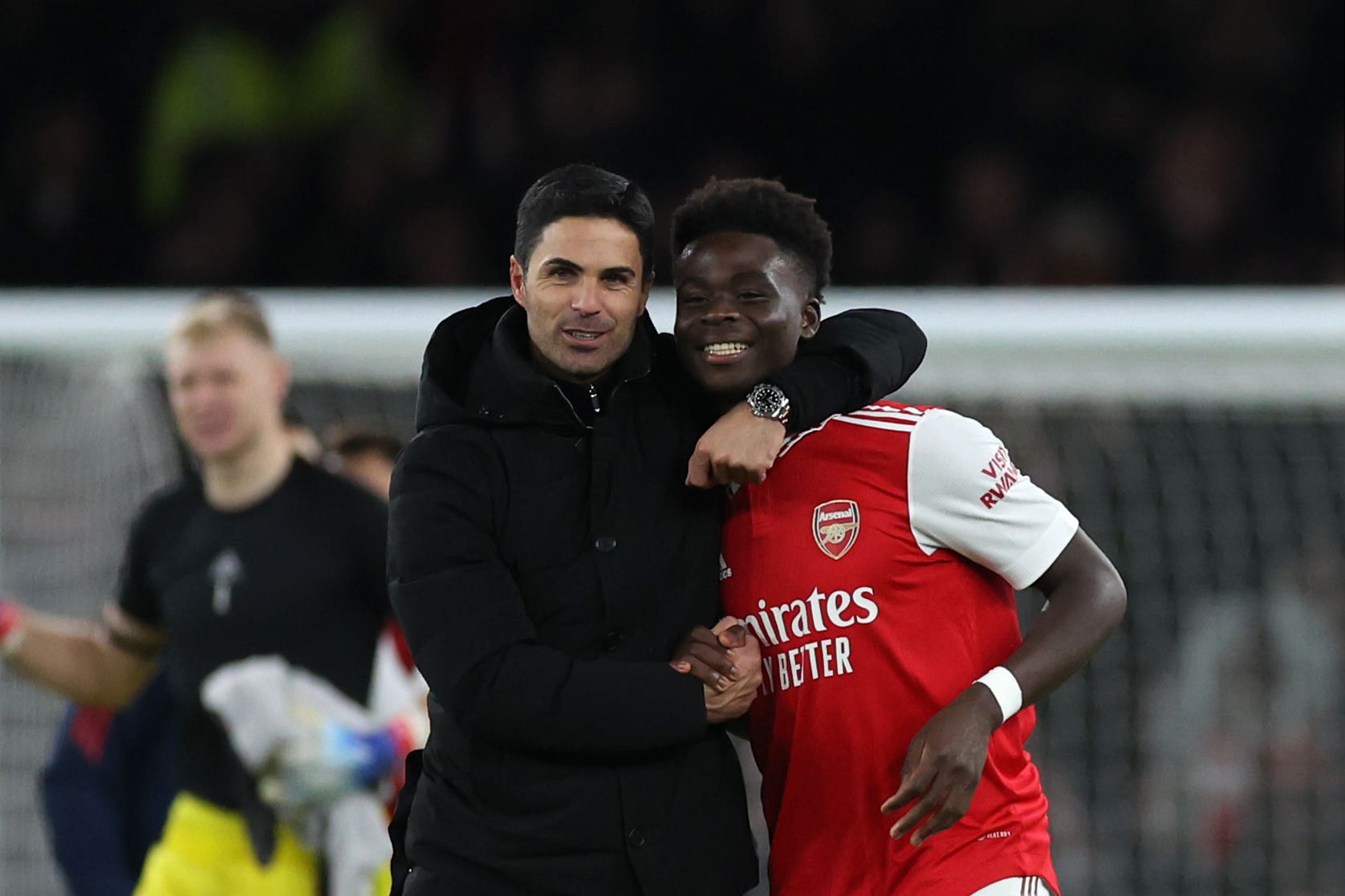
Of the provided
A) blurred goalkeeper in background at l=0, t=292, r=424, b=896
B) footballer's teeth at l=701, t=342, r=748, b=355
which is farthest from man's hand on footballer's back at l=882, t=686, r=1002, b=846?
blurred goalkeeper in background at l=0, t=292, r=424, b=896

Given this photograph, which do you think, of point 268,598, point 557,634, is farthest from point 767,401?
point 268,598

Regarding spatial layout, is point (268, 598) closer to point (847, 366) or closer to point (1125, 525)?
point (847, 366)

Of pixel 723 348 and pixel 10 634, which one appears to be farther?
pixel 10 634

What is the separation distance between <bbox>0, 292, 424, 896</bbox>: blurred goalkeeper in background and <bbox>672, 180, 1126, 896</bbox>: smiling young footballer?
1.64 metres

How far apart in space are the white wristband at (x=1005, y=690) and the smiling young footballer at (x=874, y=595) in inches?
2.4

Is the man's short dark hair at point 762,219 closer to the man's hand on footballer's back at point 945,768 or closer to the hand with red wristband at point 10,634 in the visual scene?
the man's hand on footballer's back at point 945,768

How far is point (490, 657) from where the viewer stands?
102 inches

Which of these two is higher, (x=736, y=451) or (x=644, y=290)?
(x=644, y=290)

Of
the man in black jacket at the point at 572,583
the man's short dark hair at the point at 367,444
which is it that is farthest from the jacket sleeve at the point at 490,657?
the man's short dark hair at the point at 367,444

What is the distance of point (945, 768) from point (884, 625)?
0.31m

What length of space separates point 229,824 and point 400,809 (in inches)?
62.9

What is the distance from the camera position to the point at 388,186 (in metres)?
9.07

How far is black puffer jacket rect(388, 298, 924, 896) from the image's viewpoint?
2.59 m

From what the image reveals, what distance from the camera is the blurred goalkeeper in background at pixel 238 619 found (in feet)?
14.0
